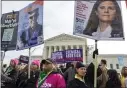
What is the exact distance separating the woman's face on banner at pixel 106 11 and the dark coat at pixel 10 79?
8.24 ft

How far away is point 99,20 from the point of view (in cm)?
836

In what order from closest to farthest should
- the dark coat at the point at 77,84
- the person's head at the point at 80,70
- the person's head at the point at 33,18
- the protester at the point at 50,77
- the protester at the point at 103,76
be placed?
the protester at the point at 50,77, the dark coat at the point at 77,84, the person's head at the point at 80,70, the protester at the point at 103,76, the person's head at the point at 33,18

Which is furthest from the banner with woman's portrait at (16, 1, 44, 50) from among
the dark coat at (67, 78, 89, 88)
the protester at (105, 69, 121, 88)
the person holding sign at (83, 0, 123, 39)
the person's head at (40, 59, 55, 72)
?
the person's head at (40, 59, 55, 72)

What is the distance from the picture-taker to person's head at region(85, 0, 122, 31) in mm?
8297

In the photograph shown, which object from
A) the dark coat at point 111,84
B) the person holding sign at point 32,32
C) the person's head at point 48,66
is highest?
the person holding sign at point 32,32

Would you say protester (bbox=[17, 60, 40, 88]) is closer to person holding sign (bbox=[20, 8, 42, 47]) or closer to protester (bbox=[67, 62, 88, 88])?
person holding sign (bbox=[20, 8, 42, 47])

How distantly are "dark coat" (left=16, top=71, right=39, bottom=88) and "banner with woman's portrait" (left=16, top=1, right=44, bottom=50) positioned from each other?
197 centimetres

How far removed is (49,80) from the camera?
16.8 feet

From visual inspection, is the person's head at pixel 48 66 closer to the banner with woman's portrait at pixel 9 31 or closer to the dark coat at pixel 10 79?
the dark coat at pixel 10 79

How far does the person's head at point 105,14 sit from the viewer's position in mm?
8297

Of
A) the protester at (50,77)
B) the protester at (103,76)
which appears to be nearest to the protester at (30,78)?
the protester at (103,76)

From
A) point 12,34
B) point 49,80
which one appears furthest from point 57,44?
point 49,80

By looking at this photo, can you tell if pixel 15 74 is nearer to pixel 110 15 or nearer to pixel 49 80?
pixel 110 15

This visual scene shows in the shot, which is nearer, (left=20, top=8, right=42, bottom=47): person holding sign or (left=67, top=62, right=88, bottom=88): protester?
(left=67, top=62, right=88, bottom=88): protester
